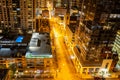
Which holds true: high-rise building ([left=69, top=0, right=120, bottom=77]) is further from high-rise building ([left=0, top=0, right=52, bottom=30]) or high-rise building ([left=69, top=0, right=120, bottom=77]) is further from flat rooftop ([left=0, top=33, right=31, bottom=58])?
high-rise building ([left=0, top=0, right=52, bottom=30])

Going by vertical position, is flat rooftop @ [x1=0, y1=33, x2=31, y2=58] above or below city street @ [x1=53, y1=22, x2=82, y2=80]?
above

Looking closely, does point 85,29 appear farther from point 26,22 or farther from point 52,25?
point 52,25

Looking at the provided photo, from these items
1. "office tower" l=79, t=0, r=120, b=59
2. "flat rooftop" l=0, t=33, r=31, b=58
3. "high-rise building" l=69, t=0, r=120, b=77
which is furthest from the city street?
"flat rooftop" l=0, t=33, r=31, b=58

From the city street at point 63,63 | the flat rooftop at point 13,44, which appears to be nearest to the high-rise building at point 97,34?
the city street at point 63,63

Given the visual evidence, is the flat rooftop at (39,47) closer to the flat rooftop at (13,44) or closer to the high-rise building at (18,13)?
the flat rooftop at (13,44)

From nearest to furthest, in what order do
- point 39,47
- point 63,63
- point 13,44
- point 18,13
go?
point 63,63 < point 39,47 < point 13,44 < point 18,13

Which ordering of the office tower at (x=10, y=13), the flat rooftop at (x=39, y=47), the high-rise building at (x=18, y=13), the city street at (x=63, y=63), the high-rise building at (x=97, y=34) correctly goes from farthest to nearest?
the high-rise building at (x=18, y=13) < the office tower at (x=10, y=13) < the flat rooftop at (x=39, y=47) < the city street at (x=63, y=63) < the high-rise building at (x=97, y=34)

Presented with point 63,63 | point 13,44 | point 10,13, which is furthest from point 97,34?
point 10,13

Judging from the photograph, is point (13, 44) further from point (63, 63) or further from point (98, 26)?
point (98, 26)

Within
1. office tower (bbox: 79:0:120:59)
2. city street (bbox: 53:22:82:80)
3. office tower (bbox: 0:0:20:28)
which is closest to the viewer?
office tower (bbox: 79:0:120:59)
